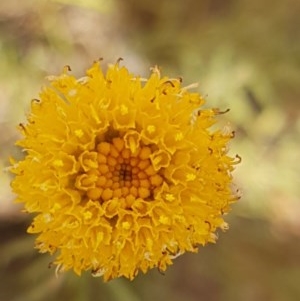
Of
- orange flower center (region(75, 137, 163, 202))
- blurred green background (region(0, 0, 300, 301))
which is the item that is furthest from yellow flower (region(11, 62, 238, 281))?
blurred green background (region(0, 0, 300, 301))

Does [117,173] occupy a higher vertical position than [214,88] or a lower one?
lower

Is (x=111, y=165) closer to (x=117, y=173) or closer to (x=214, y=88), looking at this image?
(x=117, y=173)

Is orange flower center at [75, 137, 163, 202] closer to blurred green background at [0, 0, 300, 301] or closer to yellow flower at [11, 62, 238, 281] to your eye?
yellow flower at [11, 62, 238, 281]

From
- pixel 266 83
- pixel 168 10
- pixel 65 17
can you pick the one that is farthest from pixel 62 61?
pixel 266 83

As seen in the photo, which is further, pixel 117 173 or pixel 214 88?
pixel 214 88

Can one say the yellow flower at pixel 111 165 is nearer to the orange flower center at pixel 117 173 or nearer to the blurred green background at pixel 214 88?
the orange flower center at pixel 117 173

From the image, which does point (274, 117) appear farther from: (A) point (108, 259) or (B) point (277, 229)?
(A) point (108, 259)

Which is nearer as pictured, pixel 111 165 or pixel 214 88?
pixel 111 165

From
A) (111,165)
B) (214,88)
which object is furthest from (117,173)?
(214,88)
